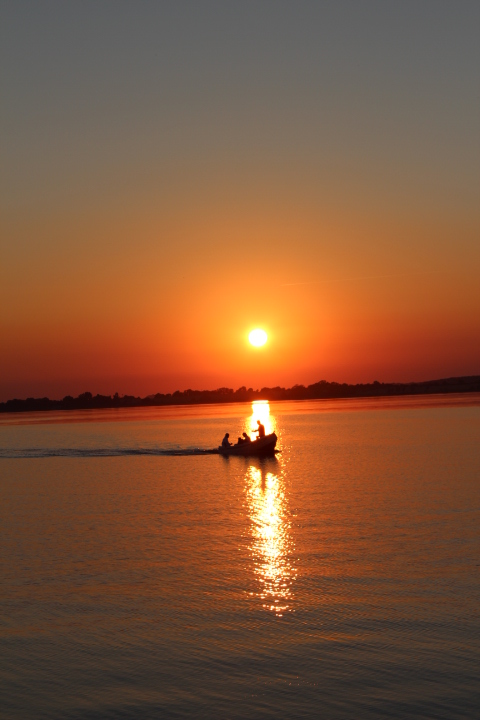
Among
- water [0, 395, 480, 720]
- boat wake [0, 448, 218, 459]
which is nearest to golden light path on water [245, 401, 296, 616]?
water [0, 395, 480, 720]

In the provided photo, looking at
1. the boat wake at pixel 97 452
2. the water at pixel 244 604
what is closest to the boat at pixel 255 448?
the boat wake at pixel 97 452

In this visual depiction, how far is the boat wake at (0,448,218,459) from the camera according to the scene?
50438 millimetres

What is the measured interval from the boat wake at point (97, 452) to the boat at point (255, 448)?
352 cm

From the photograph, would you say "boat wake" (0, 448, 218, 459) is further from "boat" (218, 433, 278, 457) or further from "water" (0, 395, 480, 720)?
"water" (0, 395, 480, 720)

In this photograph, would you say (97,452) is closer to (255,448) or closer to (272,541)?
(255,448)

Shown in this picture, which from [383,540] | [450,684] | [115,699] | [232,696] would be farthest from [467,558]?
[115,699]

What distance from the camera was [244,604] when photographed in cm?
1274

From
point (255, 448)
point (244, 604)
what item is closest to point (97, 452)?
point (255, 448)

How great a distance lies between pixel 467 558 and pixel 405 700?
7.34 m

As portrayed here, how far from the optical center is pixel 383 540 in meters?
18.0

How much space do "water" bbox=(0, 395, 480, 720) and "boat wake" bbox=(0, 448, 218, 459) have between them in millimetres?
21392

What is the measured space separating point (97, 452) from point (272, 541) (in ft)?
120

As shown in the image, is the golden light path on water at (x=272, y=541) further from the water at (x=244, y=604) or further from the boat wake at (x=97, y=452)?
the boat wake at (x=97, y=452)

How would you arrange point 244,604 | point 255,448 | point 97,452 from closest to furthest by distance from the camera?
point 244,604 → point 255,448 → point 97,452
